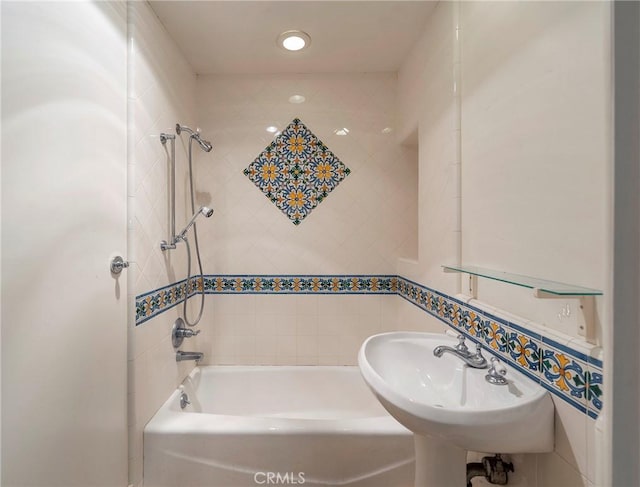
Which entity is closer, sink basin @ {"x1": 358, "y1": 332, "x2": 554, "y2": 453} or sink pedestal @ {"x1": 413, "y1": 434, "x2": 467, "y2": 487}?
sink basin @ {"x1": 358, "y1": 332, "x2": 554, "y2": 453}

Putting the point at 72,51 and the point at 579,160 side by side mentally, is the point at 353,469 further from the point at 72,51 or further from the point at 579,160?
the point at 72,51

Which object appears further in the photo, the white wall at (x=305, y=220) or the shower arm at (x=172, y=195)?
the white wall at (x=305, y=220)

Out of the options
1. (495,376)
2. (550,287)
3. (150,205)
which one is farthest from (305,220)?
(550,287)

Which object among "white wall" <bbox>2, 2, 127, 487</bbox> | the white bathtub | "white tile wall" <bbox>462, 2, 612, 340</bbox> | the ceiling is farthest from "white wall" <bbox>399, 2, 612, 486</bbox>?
"white wall" <bbox>2, 2, 127, 487</bbox>

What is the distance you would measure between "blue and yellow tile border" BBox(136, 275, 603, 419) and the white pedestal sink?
0.06 m

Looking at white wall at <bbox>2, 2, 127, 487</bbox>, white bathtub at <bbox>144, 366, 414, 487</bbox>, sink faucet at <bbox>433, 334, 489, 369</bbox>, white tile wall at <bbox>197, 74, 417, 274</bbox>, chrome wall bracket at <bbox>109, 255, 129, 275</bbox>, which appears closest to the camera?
white wall at <bbox>2, 2, 127, 487</bbox>

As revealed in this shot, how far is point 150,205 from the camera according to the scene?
1550 mm

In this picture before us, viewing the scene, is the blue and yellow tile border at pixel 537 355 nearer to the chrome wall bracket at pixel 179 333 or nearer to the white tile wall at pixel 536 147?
the white tile wall at pixel 536 147

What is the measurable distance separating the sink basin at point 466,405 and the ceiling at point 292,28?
1591mm

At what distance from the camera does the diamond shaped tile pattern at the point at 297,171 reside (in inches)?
86.8

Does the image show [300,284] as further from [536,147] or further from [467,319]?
[536,147]

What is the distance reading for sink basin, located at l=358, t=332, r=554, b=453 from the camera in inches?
30.5

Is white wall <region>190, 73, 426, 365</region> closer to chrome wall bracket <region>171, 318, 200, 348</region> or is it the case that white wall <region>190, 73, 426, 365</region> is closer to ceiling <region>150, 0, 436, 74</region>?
ceiling <region>150, 0, 436, 74</region>

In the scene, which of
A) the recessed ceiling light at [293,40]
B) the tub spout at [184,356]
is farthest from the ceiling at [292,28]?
the tub spout at [184,356]
